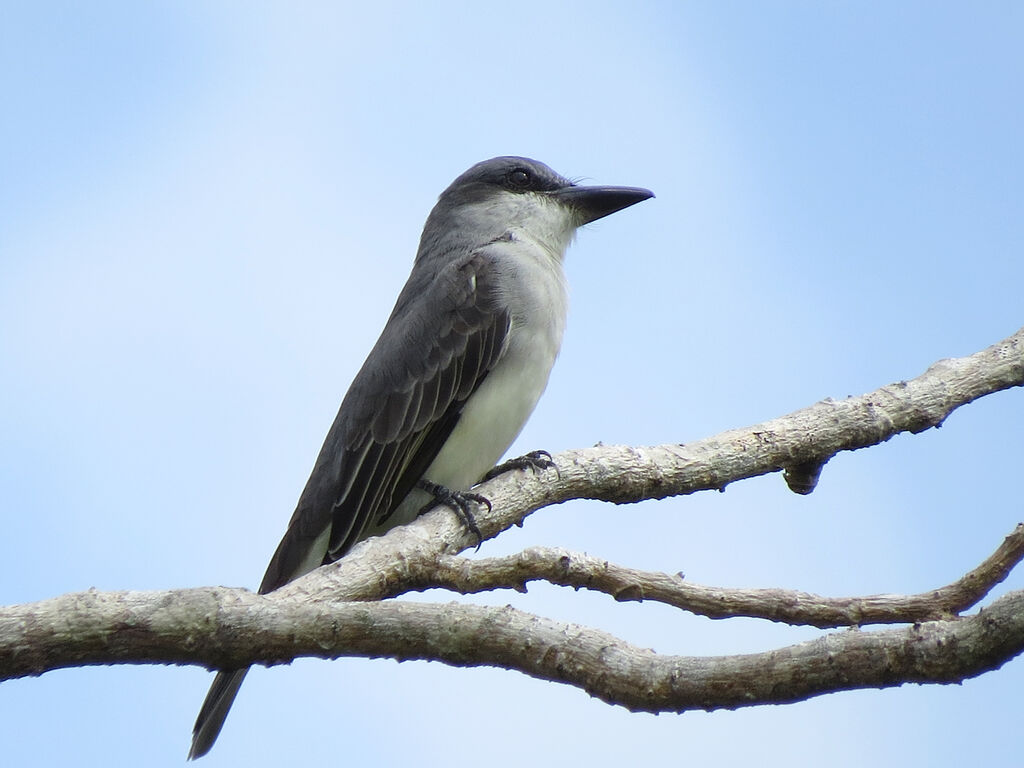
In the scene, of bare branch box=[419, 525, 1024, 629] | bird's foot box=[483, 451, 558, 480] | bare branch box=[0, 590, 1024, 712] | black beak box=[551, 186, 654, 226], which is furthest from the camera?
black beak box=[551, 186, 654, 226]

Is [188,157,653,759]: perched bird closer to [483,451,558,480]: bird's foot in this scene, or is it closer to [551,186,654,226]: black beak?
[483,451,558,480]: bird's foot

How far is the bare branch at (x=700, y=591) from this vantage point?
16.4 ft

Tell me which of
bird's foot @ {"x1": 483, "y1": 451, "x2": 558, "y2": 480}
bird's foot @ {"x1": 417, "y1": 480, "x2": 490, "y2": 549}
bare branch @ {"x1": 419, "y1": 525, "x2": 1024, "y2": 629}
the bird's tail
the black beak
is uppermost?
the black beak

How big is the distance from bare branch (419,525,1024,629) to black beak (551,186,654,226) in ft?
12.5

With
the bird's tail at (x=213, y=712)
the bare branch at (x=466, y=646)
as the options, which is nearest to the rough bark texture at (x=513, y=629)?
the bare branch at (x=466, y=646)

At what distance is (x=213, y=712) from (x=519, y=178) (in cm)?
430

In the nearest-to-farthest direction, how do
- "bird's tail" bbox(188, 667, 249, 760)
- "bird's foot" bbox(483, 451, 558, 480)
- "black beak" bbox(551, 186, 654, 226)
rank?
1. "bird's tail" bbox(188, 667, 249, 760)
2. "bird's foot" bbox(483, 451, 558, 480)
3. "black beak" bbox(551, 186, 654, 226)

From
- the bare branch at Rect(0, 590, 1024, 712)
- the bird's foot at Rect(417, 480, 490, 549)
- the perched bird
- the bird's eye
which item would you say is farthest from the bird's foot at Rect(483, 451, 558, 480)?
the bird's eye

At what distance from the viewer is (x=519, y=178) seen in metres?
8.60

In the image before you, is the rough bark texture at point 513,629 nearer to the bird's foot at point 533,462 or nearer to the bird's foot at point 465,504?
the bird's foot at point 465,504

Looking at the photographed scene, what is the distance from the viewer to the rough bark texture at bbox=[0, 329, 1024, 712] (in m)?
3.54

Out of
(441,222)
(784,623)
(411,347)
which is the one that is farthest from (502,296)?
(784,623)

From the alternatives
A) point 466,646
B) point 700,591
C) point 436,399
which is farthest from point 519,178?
point 466,646

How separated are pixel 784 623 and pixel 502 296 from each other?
2.91 m
